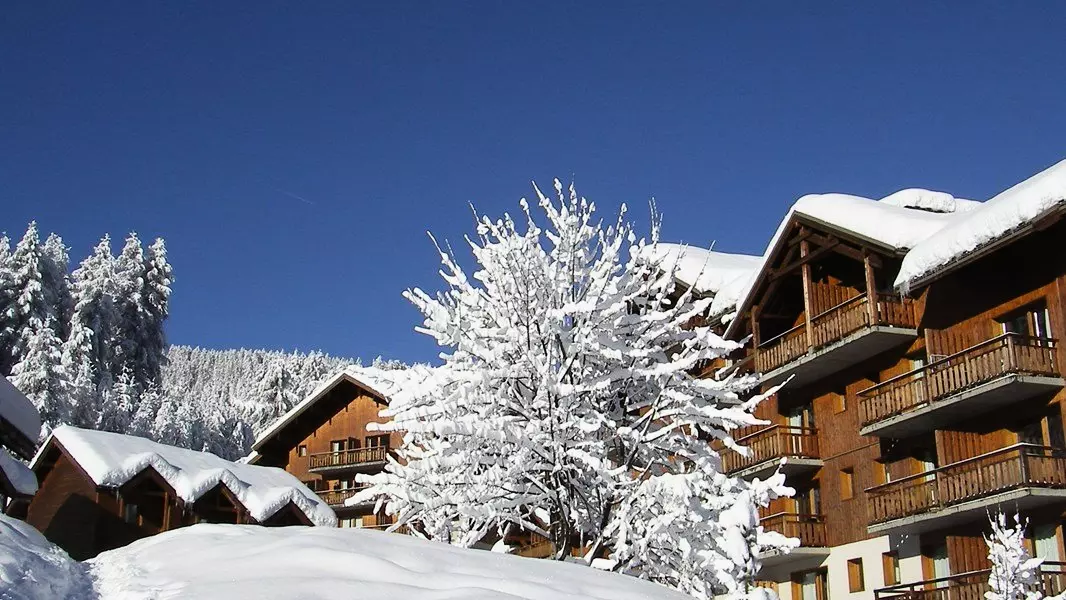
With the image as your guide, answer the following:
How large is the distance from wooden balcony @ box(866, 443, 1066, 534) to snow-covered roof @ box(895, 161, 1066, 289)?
4140 millimetres

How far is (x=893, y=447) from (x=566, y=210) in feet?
46.5

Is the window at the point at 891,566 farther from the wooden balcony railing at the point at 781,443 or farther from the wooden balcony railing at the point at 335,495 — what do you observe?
the wooden balcony railing at the point at 335,495

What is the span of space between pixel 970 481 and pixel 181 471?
2214cm

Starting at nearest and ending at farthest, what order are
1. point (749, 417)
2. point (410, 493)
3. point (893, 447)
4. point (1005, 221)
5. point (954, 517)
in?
point (749, 417) < point (410, 493) < point (1005, 221) < point (954, 517) < point (893, 447)

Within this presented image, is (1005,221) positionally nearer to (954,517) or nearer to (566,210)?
(954,517)

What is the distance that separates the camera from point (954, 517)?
915 inches

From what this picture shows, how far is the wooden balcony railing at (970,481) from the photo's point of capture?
21016 mm

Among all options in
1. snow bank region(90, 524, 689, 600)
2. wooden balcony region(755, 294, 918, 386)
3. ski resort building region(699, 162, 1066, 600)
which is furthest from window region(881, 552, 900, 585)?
snow bank region(90, 524, 689, 600)

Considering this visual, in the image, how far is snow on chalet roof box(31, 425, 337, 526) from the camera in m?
31.1

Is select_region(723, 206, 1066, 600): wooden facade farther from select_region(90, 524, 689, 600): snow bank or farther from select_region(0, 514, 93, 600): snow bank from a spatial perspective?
select_region(0, 514, 93, 600): snow bank

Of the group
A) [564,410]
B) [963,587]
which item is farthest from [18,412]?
[963,587]

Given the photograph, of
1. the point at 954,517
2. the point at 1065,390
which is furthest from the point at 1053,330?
the point at 954,517

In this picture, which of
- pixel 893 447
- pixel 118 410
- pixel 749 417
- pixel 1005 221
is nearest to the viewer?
pixel 749 417

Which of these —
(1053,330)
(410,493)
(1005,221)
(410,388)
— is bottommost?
(410,493)
